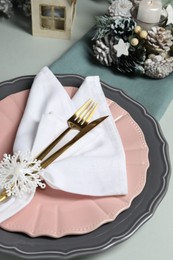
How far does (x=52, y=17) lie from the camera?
0.79m

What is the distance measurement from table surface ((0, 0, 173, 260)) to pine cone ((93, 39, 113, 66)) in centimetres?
8

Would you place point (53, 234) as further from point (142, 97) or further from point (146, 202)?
point (142, 97)

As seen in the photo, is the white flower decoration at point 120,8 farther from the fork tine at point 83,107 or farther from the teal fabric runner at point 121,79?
the fork tine at point 83,107

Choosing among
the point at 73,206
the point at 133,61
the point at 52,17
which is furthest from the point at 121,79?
the point at 73,206

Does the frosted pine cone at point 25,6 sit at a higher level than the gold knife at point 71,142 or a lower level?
lower

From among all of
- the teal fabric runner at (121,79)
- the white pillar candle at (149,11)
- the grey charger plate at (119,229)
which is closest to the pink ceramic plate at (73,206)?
the grey charger plate at (119,229)

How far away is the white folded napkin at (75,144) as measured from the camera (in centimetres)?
47

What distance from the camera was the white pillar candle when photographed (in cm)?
73

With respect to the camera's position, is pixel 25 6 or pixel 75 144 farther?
pixel 25 6

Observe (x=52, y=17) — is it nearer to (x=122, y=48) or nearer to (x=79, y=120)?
(x=122, y=48)

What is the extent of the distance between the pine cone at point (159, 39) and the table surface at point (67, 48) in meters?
0.09

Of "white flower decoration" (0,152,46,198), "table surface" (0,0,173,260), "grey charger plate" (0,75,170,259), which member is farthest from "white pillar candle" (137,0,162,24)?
"white flower decoration" (0,152,46,198)

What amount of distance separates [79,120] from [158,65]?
0.78 ft

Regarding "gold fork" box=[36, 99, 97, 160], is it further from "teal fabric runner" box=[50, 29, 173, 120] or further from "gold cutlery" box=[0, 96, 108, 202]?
"teal fabric runner" box=[50, 29, 173, 120]
